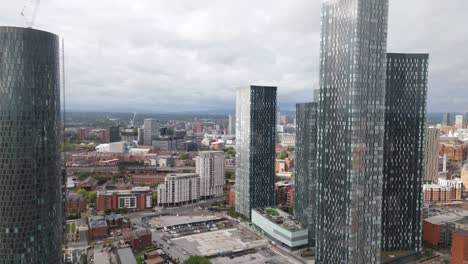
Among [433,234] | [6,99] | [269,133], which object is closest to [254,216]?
[269,133]

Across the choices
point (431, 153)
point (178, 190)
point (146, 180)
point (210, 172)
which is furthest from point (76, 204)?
point (431, 153)

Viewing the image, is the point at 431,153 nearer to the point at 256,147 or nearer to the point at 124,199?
the point at 256,147

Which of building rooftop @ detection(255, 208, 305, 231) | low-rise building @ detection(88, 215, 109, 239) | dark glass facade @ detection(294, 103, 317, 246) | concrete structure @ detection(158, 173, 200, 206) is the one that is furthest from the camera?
concrete structure @ detection(158, 173, 200, 206)

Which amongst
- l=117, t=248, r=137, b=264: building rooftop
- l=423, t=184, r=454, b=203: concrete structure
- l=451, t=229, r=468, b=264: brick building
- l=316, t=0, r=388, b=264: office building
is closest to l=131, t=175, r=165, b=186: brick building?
l=117, t=248, r=137, b=264: building rooftop

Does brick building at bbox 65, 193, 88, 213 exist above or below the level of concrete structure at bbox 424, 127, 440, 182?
below

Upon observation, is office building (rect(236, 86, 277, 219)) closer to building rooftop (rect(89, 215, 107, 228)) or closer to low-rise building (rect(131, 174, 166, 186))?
building rooftop (rect(89, 215, 107, 228))

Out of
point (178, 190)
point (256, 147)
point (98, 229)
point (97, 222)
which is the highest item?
point (256, 147)

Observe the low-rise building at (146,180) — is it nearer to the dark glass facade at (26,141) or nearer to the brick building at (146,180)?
the brick building at (146,180)

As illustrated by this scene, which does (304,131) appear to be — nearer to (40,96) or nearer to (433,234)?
(433,234)
